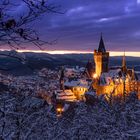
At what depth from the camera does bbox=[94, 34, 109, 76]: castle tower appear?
80.8 metres

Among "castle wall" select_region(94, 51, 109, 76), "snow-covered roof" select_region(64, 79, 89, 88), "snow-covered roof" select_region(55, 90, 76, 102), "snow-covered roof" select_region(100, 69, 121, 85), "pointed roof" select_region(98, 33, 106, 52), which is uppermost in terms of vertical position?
"pointed roof" select_region(98, 33, 106, 52)

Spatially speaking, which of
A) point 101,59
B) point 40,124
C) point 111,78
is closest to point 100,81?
point 111,78

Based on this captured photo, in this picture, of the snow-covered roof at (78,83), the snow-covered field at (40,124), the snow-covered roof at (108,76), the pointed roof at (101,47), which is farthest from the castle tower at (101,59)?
the snow-covered field at (40,124)

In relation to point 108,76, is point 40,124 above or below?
above

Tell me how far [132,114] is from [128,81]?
53.9 metres

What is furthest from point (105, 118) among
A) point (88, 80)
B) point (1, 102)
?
point (88, 80)

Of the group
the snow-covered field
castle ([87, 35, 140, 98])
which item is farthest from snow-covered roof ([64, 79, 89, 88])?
the snow-covered field

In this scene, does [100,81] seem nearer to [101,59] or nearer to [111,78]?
[111,78]

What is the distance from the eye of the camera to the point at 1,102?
22.0 ft

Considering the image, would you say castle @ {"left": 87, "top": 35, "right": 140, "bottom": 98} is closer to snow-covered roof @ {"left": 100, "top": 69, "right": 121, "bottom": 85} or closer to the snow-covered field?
snow-covered roof @ {"left": 100, "top": 69, "right": 121, "bottom": 85}

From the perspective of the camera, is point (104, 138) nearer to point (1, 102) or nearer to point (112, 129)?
point (112, 129)

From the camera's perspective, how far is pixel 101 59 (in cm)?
8231

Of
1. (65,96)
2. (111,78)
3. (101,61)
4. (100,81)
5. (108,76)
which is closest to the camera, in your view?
(65,96)

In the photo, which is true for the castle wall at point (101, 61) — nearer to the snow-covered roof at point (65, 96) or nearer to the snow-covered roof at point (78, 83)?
the snow-covered roof at point (78, 83)
